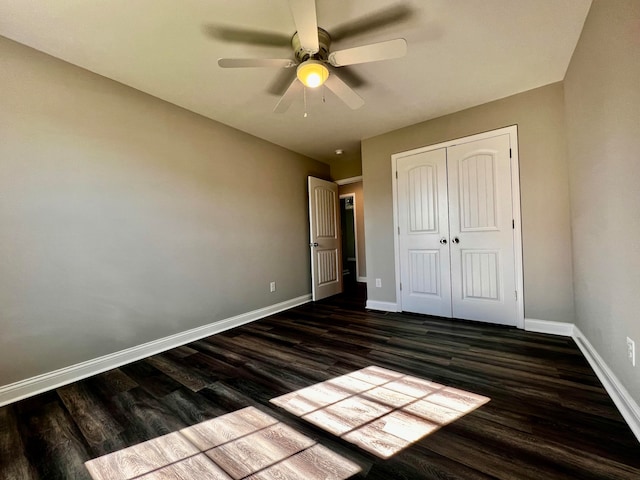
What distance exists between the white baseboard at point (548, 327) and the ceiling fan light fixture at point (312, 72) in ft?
9.72

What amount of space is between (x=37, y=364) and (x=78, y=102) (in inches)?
77.8

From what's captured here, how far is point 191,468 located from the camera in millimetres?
1179

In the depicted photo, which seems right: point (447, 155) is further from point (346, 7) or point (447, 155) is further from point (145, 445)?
point (145, 445)

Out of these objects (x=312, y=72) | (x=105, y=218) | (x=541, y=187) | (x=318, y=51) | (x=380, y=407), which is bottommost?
(x=380, y=407)

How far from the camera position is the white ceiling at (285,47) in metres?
1.58

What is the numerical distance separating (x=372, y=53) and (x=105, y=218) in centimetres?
238

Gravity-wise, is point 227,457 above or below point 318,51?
below

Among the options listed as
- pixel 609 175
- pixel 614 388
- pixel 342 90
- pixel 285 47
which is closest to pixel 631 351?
pixel 614 388

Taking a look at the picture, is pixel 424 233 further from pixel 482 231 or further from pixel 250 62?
pixel 250 62

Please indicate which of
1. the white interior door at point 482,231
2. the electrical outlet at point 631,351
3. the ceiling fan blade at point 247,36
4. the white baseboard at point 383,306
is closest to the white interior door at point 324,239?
the white baseboard at point 383,306

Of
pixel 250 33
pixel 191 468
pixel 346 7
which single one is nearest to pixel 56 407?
pixel 191 468

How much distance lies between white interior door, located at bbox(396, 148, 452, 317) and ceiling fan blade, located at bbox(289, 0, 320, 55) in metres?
2.07

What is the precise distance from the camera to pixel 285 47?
74.9 inches

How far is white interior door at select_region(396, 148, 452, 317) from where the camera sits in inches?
122
